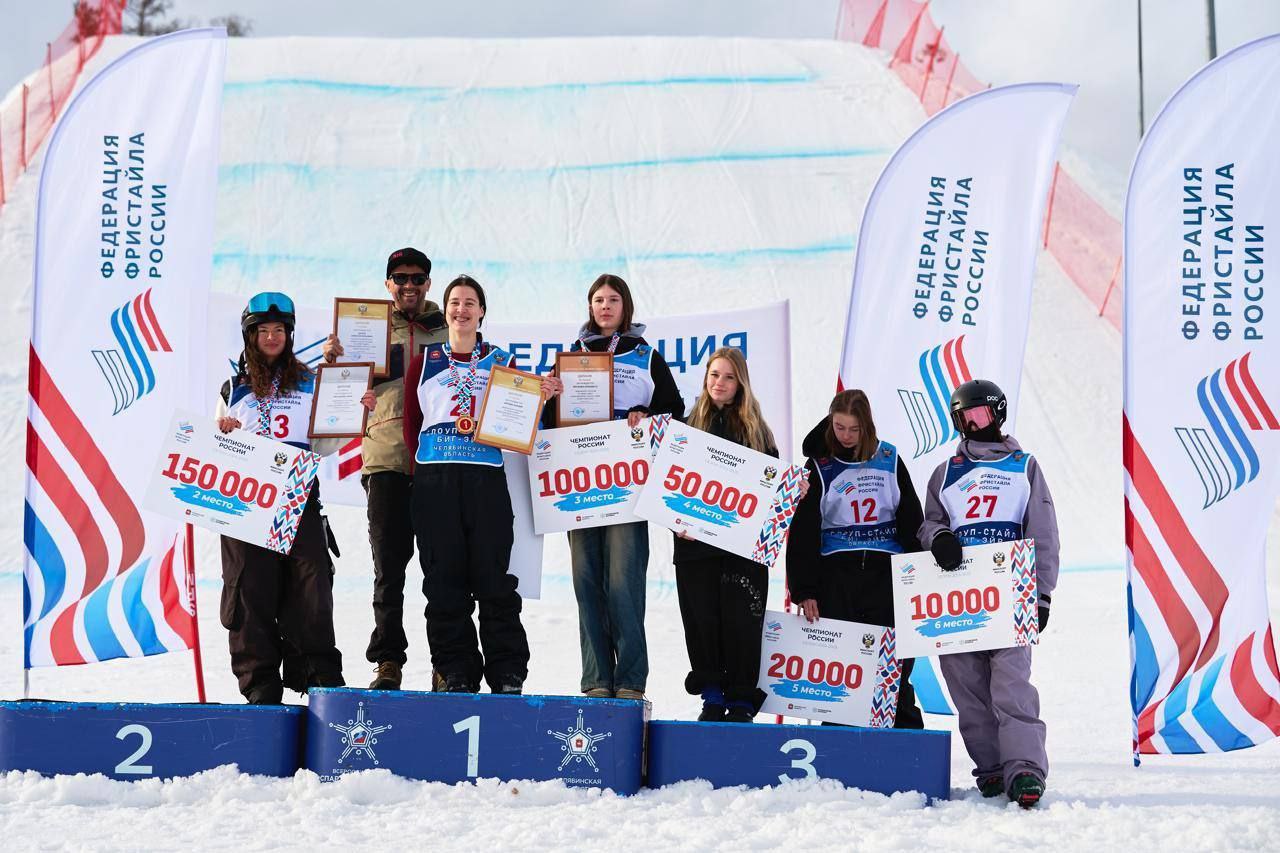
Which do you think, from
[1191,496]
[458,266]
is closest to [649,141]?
[458,266]

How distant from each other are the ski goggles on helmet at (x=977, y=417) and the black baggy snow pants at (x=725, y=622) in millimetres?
857

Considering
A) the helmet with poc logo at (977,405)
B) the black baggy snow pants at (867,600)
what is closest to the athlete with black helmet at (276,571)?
the black baggy snow pants at (867,600)

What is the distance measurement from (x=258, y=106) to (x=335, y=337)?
14.4m

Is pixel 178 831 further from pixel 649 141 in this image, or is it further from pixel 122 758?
pixel 649 141

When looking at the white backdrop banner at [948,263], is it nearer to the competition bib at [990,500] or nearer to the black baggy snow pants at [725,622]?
the competition bib at [990,500]

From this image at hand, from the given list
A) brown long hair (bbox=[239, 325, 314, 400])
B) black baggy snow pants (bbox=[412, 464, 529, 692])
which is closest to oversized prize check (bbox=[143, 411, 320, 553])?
brown long hair (bbox=[239, 325, 314, 400])

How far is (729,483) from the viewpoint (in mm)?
4758

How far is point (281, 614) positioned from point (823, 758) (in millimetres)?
2005

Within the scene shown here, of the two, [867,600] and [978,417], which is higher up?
[978,417]

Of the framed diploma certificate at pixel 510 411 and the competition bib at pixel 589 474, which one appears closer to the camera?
the framed diploma certificate at pixel 510 411

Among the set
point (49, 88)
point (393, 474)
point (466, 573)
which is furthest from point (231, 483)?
point (49, 88)

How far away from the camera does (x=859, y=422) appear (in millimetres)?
4855

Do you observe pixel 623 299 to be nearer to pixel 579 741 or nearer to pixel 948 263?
pixel 579 741

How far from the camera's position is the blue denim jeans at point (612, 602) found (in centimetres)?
A: 480
